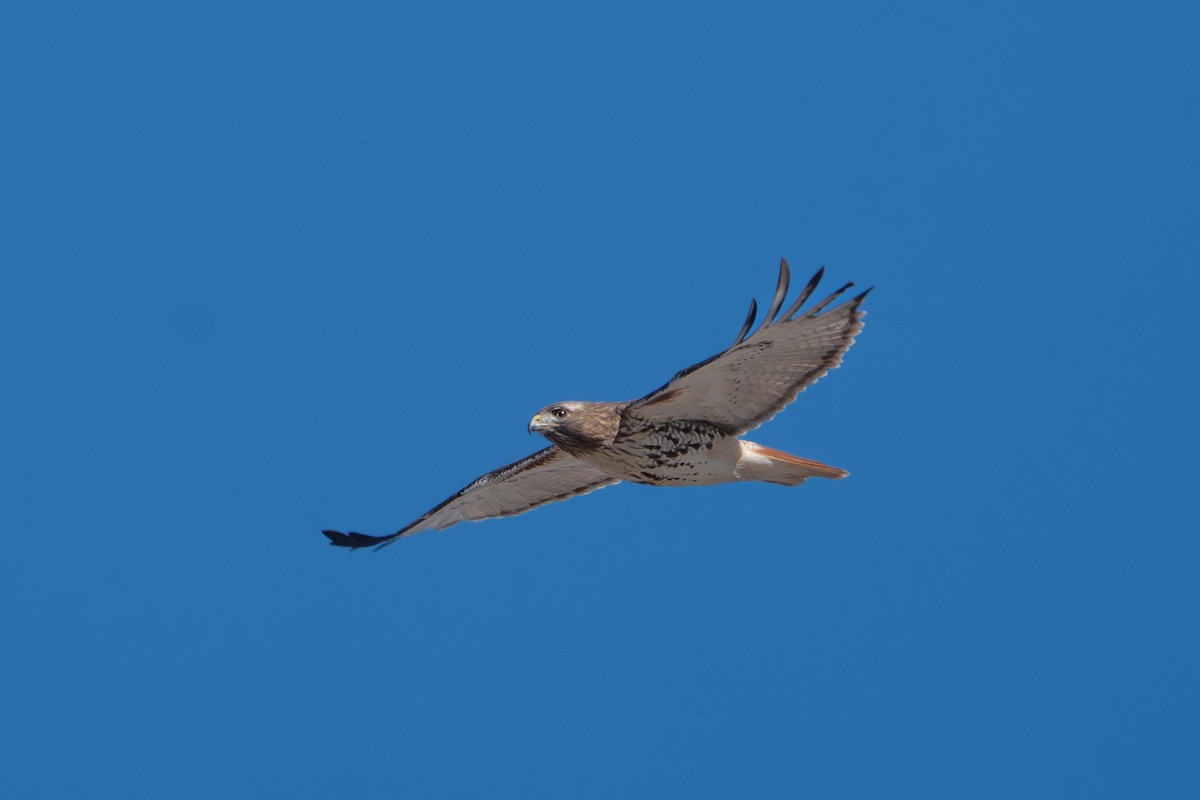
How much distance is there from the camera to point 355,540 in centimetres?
1122

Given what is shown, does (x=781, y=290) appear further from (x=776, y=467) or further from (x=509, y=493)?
(x=509, y=493)

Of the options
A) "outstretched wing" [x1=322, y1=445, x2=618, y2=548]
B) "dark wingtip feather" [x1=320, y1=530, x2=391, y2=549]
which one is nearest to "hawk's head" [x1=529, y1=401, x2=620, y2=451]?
"outstretched wing" [x1=322, y1=445, x2=618, y2=548]

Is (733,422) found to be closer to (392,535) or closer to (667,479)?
(667,479)

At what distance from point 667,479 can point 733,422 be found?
0.53 m

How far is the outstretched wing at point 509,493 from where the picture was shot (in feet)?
36.2

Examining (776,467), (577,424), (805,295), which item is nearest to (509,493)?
(577,424)

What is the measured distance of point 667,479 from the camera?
32.6 feet

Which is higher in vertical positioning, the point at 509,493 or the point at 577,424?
the point at 509,493

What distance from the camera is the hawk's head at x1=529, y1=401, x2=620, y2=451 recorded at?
954 cm

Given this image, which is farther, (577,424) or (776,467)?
(776,467)

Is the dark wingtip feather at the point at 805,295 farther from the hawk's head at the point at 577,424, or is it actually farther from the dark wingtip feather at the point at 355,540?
the dark wingtip feather at the point at 355,540

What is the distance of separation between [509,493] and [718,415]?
2.15 m

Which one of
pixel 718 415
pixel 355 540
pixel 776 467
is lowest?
pixel 776 467

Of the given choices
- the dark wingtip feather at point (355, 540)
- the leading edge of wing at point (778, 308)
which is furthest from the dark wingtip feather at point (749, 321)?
the dark wingtip feather at point (355, 540)
